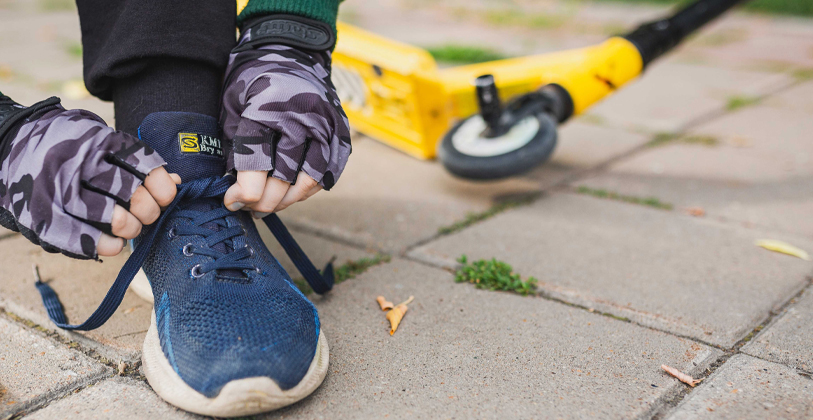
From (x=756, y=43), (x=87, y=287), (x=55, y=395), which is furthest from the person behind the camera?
(x=756, y=43)

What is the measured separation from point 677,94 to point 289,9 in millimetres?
2310

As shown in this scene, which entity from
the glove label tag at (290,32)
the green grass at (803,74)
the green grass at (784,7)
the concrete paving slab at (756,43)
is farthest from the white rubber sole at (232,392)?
the green grass at (784,7)

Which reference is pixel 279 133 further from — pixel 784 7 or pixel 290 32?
pixel 784 7

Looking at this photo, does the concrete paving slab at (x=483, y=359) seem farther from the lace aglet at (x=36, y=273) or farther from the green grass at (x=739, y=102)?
the green grass at (x=739, y=102)

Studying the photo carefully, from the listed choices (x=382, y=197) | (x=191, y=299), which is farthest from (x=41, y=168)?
(x=382, y=197)

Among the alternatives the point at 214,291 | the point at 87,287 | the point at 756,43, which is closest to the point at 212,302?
the point at 214,291

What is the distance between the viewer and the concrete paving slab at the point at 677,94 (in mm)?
2709

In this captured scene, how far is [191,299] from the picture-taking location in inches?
40.8

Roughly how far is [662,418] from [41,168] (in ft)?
3.19

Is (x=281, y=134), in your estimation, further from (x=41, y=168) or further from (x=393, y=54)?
(x=393, y=54)

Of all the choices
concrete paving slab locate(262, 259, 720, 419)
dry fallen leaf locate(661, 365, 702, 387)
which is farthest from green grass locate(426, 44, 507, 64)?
dry fallen leaf locate(661, 365, 702, 387)

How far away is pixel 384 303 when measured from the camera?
1313mm

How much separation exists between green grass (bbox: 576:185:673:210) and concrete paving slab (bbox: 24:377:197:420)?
55.2 inches

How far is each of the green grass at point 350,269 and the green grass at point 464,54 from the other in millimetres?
2250
